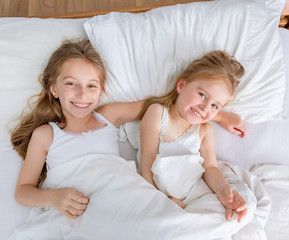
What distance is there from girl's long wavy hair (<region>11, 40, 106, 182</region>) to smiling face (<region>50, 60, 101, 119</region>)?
40 mm

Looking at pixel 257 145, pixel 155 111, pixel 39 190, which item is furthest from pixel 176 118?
pixel 39 190

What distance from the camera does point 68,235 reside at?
0.96 meters

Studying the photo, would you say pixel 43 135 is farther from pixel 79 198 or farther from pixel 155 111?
pixel 155 111

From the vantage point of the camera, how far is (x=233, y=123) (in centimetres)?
119

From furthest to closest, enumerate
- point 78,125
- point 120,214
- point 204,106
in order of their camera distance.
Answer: point 78,125, point 204,106, point 120,214

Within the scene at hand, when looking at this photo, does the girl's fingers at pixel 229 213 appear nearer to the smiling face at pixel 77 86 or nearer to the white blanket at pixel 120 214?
the white blanket at pixel 120 214

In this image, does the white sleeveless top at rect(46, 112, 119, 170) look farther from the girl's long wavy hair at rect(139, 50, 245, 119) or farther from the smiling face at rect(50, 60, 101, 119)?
the girl's long wavy hair at rect(139, 50, 245, 119)

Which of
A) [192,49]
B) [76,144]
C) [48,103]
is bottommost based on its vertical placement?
[76,144]

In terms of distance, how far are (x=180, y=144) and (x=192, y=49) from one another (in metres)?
0.41

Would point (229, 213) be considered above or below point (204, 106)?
below

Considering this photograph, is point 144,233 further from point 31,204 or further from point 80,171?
point 31,204

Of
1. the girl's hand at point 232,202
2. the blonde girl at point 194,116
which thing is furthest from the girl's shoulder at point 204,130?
the girl's hand at point 232,202

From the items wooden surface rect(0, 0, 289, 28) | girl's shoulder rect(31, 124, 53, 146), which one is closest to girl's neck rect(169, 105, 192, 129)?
girl's shoulder rect(31, 124, 53, 146)

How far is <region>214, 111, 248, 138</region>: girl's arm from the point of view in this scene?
1.19 meters
